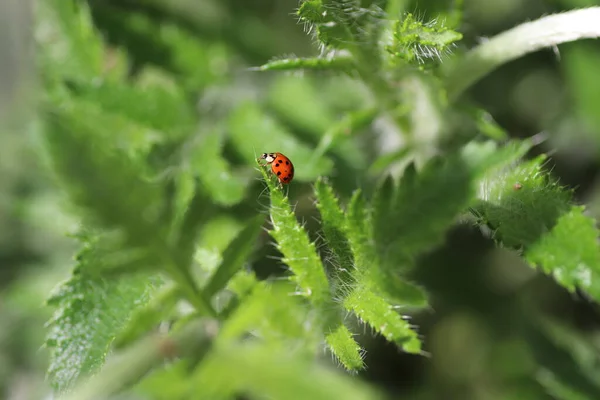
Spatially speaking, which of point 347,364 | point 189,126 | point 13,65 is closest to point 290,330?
point 347,364

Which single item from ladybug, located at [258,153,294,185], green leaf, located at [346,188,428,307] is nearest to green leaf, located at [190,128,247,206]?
ladybug, located at [258,153,294,185]

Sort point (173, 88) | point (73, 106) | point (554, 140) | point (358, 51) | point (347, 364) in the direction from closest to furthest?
point (347, 364) → point (358, 51) → point (73, 106) → point (173, 88) → point (554, 140)

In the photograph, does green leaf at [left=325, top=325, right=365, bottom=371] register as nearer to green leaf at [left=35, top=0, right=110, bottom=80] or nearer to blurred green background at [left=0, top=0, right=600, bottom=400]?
blurred green background at [left=0, top=0, right=600, bottom=400]

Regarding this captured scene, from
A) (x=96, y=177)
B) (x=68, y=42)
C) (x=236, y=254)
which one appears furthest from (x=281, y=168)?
A: (x=68, y=42)

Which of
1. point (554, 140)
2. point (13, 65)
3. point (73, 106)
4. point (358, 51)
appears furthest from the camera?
point (13, 65)

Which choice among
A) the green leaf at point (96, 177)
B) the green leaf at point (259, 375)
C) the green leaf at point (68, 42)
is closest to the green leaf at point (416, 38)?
the green leaf at point (96, 177)

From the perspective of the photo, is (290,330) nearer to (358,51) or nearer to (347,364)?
(347,364)

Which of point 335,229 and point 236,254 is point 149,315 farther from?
point 335,229
